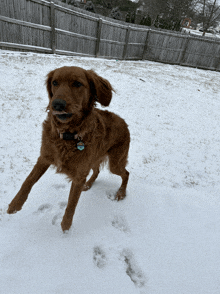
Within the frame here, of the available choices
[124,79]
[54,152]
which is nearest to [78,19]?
[124,79]

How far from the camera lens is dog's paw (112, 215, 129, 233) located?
2.03 meters

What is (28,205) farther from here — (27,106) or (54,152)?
(27,106)

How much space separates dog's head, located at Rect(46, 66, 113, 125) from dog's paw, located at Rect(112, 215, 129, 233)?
4.17 ft

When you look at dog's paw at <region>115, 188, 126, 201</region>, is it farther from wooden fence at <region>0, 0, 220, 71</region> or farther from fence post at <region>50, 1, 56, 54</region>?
fence post at <region>50, 1, 56, 54</region>

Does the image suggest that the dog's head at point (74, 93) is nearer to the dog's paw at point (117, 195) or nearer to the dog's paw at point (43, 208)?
the dog's paw at point (43, 208)

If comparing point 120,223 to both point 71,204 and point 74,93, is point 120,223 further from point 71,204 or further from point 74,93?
point 74,93

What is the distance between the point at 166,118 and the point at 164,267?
4.30 meters

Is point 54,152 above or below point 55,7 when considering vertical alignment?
below

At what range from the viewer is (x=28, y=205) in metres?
2.06

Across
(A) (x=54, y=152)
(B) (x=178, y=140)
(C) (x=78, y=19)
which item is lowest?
(B) (x=178, y=140)

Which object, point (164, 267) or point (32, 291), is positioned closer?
point (32, 291)

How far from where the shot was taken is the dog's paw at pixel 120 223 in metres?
2.03

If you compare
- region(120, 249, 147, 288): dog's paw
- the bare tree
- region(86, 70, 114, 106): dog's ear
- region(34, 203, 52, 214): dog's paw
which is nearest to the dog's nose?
region(86, 70, 114, 106): dog's ear

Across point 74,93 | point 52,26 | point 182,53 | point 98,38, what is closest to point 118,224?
point 74,93
